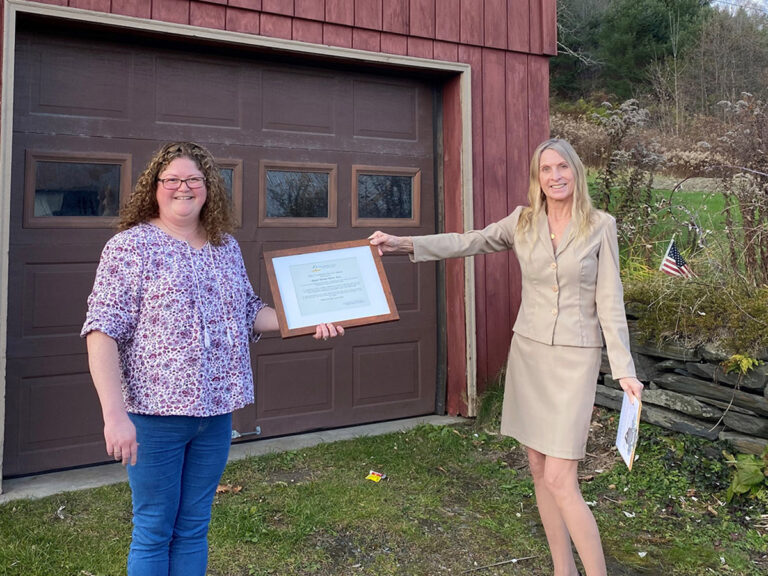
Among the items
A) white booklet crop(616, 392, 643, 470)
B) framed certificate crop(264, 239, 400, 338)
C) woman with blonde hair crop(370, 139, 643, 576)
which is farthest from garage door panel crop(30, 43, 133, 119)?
white booklet crop(616, 392, 643, 470)

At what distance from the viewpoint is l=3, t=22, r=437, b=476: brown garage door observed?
3.91 meters

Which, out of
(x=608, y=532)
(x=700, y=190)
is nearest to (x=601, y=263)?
(x=608, y=532)

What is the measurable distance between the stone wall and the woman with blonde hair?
180 centimetres

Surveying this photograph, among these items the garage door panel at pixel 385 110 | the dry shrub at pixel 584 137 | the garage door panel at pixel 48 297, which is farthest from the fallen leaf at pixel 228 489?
the dry shrub at pixel 584 137

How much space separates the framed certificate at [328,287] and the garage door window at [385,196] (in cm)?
222

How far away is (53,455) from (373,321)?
2.56 meters

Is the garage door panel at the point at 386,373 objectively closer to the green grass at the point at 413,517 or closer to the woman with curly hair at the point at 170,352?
the green grass at the point at 413,517

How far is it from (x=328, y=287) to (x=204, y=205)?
68cm

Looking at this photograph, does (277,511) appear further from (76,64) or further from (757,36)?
(757,36)

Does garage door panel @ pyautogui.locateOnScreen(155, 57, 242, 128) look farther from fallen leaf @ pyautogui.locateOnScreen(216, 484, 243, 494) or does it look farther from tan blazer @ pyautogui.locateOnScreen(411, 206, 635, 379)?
tan blazer @ pyautogui.locateOnScreen(411, 206, 635, 379)

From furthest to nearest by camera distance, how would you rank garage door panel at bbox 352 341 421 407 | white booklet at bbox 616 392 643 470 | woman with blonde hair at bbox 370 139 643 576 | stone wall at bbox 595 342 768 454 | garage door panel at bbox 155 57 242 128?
1. garage door panel at bbox 352 341 421 407
2. garage door panel at bbox 155 57 242 128
3. stone wall at bbox 595 342 768 454
4. woman with blonde hair at bbox 370 139 643 576
5. white booklet at bbox 616 392 643 470

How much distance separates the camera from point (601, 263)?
2596mm

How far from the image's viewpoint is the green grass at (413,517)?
2959 mm

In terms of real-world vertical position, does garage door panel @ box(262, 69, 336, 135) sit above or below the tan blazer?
above
